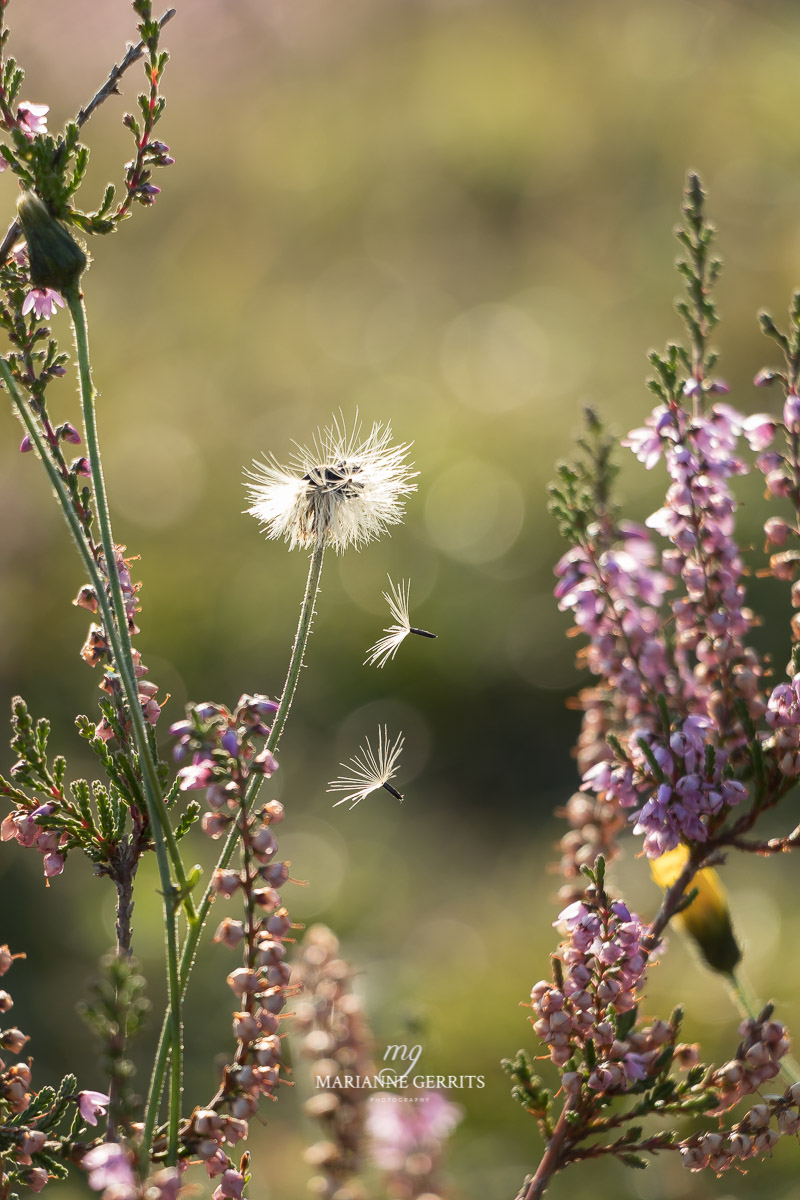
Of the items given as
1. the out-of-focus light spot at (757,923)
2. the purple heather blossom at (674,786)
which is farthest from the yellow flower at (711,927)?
the out-of-focus light spot at (757,923)

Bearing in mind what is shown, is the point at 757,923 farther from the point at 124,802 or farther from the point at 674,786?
the point at 124,802

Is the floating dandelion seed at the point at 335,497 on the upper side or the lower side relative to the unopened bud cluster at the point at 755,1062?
upper

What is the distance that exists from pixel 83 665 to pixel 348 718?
4.28ft

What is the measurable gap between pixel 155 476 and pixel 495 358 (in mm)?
2254

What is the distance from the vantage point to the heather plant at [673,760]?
918 millimetres

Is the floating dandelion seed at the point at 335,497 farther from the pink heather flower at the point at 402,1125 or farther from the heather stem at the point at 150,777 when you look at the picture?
the pink heather flower at the point at 402,1125

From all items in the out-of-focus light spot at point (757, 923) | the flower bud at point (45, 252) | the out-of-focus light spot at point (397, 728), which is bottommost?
the flower bud at point (45, 252)

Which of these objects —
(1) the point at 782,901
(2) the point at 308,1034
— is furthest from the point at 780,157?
(2) the point at 308,1034

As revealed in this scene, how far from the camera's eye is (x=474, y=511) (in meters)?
6.06

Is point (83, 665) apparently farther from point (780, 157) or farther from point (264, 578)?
point (780, 157)

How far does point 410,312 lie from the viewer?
7797mm

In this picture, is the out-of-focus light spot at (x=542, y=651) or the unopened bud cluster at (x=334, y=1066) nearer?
the unopened bud cluster at (x=334, y=1066)

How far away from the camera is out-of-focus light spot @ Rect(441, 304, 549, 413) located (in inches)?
275

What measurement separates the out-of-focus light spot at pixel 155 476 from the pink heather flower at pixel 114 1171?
5.71 m
